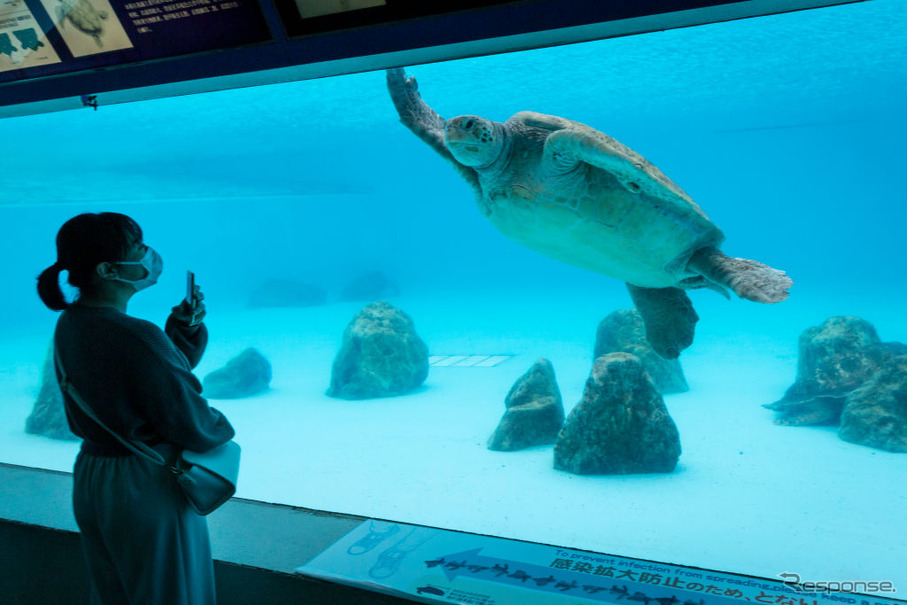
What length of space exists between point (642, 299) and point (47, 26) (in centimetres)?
354

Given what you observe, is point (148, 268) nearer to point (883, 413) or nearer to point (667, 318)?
point (667, 318)

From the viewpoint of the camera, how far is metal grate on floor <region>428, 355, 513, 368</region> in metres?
9.95

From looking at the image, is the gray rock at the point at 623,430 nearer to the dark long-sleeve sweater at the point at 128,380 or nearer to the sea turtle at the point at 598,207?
the sea turtle at the point at 598,207

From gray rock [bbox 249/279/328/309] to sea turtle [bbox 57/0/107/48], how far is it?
67.7 ft

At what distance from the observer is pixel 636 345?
21.5 ft

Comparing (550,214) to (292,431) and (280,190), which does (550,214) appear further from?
(280,190)

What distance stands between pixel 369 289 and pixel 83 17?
67.1 feet

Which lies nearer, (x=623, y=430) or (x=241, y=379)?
(x=623, y=430)

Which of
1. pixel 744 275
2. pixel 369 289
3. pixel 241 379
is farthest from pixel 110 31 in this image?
pixel 369 289

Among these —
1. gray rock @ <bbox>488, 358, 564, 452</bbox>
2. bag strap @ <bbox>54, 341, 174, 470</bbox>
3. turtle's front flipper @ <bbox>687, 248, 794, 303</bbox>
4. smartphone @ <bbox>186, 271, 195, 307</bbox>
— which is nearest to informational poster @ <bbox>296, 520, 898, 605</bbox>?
bag strap @ <bbox>54, 341, 174, 470</bbox>

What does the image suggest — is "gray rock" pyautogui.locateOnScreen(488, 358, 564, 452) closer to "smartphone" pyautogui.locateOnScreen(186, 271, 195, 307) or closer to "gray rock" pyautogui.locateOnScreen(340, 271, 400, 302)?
"smartphone" pyautogui.locateOnScreen(186, 271, 195, 307)

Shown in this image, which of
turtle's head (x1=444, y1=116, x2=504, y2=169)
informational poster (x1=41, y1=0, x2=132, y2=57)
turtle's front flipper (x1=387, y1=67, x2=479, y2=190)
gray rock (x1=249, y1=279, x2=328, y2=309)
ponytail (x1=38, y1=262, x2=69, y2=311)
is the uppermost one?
gray rock (x1=249, y1=279, x2=328, y2=309)

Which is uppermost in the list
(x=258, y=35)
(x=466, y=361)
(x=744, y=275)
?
(x=258, y=35)

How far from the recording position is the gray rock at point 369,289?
72.2ft
